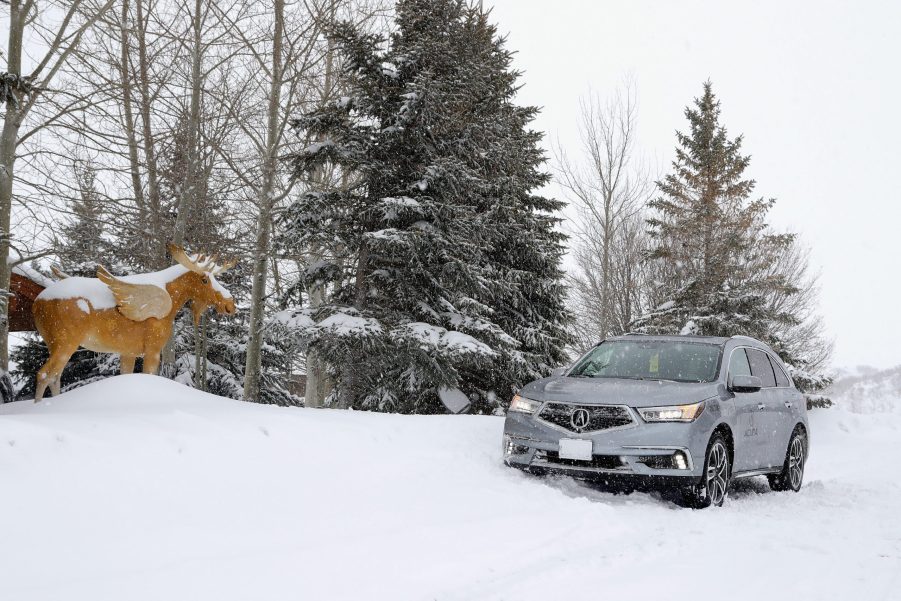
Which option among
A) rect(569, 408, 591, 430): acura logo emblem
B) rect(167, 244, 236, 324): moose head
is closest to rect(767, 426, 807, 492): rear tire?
rect(569, 408, 591, 430): acura logo emblem

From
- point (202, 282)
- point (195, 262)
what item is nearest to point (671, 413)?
point (202, 282)

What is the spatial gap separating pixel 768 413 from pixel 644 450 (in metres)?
2.53

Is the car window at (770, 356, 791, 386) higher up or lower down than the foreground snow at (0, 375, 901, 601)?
higher up

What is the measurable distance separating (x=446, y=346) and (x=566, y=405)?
590 cm

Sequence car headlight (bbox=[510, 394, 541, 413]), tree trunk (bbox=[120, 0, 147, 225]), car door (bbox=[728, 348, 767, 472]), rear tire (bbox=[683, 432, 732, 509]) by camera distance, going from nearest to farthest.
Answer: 1. rear tire (bbox=[683, 432, 732, 509])
2. car headlight (bbox=[510, 394, 541, 413])
3. car door (bbox=[728, 348, 767, 472])
4. tree trunk (bbox=[120, 0, 147, 225])

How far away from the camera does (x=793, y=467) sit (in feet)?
31.5

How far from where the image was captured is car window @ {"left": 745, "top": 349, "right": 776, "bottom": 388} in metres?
9.20

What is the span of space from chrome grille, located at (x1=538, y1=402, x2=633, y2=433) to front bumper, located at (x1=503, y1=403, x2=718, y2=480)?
7 cm

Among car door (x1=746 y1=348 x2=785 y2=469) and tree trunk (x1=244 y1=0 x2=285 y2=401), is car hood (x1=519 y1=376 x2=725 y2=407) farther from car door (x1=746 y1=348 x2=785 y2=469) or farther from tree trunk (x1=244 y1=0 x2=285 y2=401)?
tree trunk (x1=244 y1=0 x2=285 y2=401)

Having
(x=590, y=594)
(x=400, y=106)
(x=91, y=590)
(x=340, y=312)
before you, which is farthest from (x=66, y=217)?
(x=590, y=594)

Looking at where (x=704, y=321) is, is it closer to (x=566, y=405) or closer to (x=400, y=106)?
(x=400, y=106)

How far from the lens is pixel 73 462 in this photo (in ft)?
16.4

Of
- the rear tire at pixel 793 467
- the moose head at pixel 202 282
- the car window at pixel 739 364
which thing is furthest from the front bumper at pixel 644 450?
the moose head at pixel 202 282

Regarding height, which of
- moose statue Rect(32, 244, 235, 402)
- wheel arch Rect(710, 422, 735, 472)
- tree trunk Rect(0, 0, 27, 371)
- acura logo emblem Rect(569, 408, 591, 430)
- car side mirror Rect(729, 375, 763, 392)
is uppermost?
tree trunk Rect(0, 0, 27, 371)
